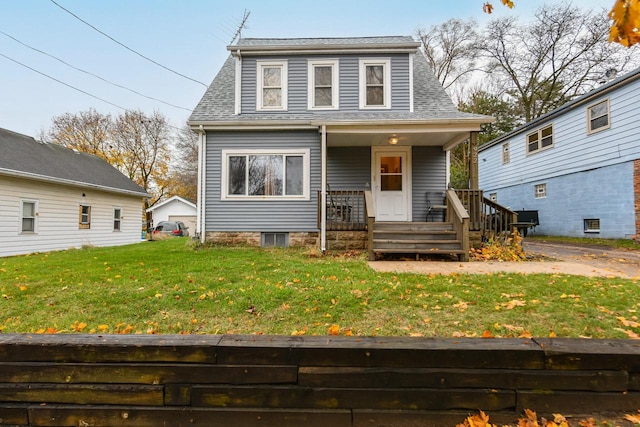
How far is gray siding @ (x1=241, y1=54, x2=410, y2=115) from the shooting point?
8891mm

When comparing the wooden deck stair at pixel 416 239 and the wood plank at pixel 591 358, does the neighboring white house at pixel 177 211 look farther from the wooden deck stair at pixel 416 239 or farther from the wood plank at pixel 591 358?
the wood plank at pixel 591 358

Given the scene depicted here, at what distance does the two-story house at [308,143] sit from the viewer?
8.47 m

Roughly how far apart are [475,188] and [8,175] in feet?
45.9

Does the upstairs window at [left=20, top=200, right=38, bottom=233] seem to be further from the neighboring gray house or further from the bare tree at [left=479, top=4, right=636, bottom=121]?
the bare tree at [left=479, top=4, right=636, bottom=121]

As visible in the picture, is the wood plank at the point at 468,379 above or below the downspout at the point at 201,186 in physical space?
below

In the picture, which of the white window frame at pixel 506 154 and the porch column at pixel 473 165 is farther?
the white window frame at pixel 506 154

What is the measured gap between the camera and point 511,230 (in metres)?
7.23

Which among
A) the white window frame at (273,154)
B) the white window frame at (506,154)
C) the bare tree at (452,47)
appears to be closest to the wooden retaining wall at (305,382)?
the white window frame at (273,154)

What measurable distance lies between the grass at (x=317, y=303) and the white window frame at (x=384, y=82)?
5855 mm

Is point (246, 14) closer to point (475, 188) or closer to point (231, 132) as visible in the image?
point (231, 132)

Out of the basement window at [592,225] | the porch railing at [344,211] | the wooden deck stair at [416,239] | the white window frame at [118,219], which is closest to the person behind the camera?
the wooden deck stair at [416,239]

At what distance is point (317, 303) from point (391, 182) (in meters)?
6.50

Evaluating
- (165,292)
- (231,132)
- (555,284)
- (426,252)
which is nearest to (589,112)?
(426,252)

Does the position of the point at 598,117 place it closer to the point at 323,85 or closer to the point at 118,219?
the point at 323,85
